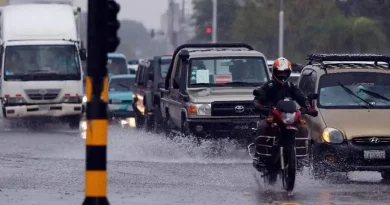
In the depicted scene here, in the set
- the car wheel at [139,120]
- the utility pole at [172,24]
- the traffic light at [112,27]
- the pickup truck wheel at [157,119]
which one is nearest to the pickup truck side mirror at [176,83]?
the pickup truck wheel at [157,119]

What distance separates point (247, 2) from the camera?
50.4 meters

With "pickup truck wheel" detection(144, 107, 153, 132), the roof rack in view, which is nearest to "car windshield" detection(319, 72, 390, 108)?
the roof rack

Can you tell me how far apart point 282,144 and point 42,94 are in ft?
56.2

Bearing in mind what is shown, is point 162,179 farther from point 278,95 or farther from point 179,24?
point 179,24

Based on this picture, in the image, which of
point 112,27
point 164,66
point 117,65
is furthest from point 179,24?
point 112,27

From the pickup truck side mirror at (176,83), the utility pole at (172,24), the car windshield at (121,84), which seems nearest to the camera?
the pickup truck side mirror at (176,83)

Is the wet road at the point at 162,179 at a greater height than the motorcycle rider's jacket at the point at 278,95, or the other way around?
the motorcycle rider's jacket at the point at 278,95

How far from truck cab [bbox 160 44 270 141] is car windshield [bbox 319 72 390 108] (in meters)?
3.40

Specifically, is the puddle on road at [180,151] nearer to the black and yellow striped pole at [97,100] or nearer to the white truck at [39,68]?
the white truck at [39,68]

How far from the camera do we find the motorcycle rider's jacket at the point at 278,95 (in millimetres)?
15234

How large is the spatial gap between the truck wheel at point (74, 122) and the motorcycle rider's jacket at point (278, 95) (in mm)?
17542

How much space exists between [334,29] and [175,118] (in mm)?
21027

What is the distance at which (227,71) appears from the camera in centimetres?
2255

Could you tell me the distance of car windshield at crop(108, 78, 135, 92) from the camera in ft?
129
